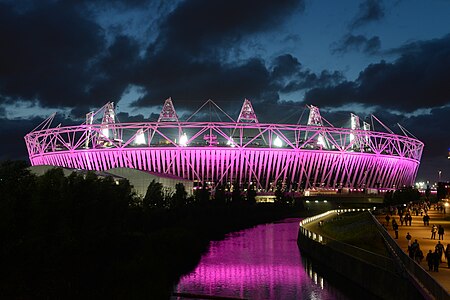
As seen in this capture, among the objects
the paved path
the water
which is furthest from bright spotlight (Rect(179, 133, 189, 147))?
the paved path

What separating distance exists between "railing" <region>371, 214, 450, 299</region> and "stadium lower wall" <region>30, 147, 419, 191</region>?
77.3 metres

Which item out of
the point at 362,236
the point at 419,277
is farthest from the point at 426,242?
the point at 419,277

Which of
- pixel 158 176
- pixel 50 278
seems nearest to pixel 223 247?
pixel 50 278

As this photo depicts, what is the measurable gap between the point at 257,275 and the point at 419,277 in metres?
14.9

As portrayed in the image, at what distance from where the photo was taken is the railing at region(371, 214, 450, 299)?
12508 millimetres

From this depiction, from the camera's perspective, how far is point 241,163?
324ft

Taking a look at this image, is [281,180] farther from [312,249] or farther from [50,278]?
[50,278]

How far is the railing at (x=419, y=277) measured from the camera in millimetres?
12508

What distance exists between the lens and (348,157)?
10200cm

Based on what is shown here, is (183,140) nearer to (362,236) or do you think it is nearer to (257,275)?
(362,236)

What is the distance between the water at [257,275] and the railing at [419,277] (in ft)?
18.0

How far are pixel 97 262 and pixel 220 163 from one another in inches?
2817

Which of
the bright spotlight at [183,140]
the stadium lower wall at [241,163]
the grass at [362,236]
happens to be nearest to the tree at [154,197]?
the grass at [362,236]

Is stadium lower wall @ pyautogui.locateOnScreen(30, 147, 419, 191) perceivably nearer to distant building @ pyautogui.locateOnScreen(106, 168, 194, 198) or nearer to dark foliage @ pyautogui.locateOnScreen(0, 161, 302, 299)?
distant building @ pyautogui.locateOnScreen(106, 168, 194, 198)
